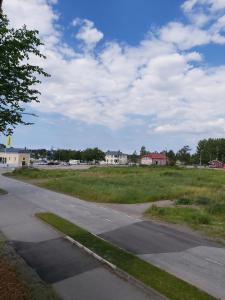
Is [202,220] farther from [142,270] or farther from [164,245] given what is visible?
[142,270]

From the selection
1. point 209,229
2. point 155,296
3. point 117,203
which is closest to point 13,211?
point 117,203

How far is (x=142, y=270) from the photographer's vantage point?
13.2 m

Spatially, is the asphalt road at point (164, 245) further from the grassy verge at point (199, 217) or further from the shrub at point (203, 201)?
the shrub at point (203, 201)

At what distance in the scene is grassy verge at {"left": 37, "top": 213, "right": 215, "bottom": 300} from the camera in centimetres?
1122

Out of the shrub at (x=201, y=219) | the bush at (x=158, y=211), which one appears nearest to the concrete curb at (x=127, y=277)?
the shrub at (x=201, y=219)

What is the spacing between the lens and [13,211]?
27.5m

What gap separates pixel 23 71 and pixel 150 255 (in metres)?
8.32

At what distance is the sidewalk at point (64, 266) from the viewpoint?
11.3 meters

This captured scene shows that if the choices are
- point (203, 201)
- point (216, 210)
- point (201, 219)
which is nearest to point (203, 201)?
point (203, 201)

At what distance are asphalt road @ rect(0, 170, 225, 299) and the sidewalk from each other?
2220 millimetres

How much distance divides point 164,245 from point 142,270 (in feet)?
15.7

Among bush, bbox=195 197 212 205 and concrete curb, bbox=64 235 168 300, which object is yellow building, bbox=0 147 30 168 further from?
concrete curb, bbox=64 235 168 300

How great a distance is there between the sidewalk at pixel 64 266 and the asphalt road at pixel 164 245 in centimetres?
222

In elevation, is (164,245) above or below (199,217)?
below
